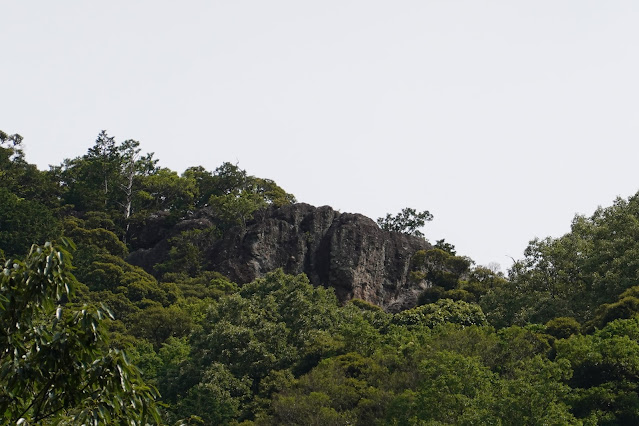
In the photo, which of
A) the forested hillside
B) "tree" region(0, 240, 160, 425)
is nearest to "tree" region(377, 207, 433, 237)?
the forested hillside

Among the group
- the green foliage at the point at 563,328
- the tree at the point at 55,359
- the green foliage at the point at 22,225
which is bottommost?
the tree at the point at 55,359

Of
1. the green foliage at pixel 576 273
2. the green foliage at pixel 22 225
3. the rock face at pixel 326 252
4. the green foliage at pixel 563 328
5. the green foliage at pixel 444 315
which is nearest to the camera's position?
the green foliage at pixel 563 328

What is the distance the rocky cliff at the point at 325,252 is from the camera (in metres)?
56.1

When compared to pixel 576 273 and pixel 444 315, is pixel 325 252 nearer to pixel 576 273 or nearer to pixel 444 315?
pixel 444 315

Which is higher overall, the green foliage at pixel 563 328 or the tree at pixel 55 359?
the green foliage at pixel 563 328

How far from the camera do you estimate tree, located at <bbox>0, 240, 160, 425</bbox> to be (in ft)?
25.6

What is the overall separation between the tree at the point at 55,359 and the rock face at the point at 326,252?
154ft

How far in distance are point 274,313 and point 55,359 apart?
110 feet

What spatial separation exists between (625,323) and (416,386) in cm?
813

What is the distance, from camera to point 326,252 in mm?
57781

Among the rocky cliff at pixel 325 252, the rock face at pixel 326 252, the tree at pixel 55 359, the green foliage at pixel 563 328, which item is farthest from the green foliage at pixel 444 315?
the tree at pixel 55 359

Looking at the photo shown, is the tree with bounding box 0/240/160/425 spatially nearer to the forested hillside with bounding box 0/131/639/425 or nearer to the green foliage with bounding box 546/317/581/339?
the forested hillside with bounding box 0/131/639/425

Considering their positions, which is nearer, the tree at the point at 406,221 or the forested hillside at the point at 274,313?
the forested hillside at the point at 274,313

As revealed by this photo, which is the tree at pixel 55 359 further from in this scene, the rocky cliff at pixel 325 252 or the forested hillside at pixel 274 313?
the rocky cliff at pixel 325 252
